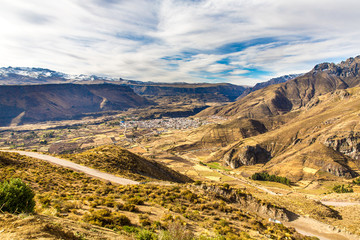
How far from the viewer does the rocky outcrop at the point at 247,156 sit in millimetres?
136500

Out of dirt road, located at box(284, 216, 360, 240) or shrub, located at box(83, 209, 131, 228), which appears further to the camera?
dirt road, located at box(284, 216, 360, 240)

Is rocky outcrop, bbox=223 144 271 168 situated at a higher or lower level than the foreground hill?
lower

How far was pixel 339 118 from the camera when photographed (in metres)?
144

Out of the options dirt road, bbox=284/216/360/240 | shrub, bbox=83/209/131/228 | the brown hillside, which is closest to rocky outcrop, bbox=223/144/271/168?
the brown hillside

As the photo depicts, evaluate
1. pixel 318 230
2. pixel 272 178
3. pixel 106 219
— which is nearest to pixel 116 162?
pixel 106 219

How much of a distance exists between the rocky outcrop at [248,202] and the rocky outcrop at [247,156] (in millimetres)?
110711

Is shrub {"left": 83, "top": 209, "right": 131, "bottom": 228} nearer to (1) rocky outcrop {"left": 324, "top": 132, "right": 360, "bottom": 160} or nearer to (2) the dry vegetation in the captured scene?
(2) the dry vegetation

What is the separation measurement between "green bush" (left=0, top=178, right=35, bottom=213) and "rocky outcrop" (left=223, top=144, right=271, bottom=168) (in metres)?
136

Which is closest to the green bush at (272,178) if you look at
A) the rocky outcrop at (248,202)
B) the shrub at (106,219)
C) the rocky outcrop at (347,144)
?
the rocky outcrop at (347,144)

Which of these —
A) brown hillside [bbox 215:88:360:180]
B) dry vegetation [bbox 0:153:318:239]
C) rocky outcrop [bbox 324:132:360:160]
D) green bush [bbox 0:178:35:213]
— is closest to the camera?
dry vegetation [bbox 0:153:318:239]

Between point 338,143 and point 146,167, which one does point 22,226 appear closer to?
point 146,167

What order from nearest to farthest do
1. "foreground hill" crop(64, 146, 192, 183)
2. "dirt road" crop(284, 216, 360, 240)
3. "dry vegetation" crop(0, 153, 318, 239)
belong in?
1. "dry vegetation" crop(0, 153, 318, 239)
2. "dirt road" crop(284, 216, 360, 240)
3. "foreground hill" crop(64, 146, 192, 183)

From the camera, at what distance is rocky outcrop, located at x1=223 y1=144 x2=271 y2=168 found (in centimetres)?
13650

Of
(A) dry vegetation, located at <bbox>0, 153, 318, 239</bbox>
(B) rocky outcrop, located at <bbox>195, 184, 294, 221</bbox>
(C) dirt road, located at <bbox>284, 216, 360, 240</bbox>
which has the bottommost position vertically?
(C) dirt road, located at <bbox>284, 216, 360, 240</bbox>
